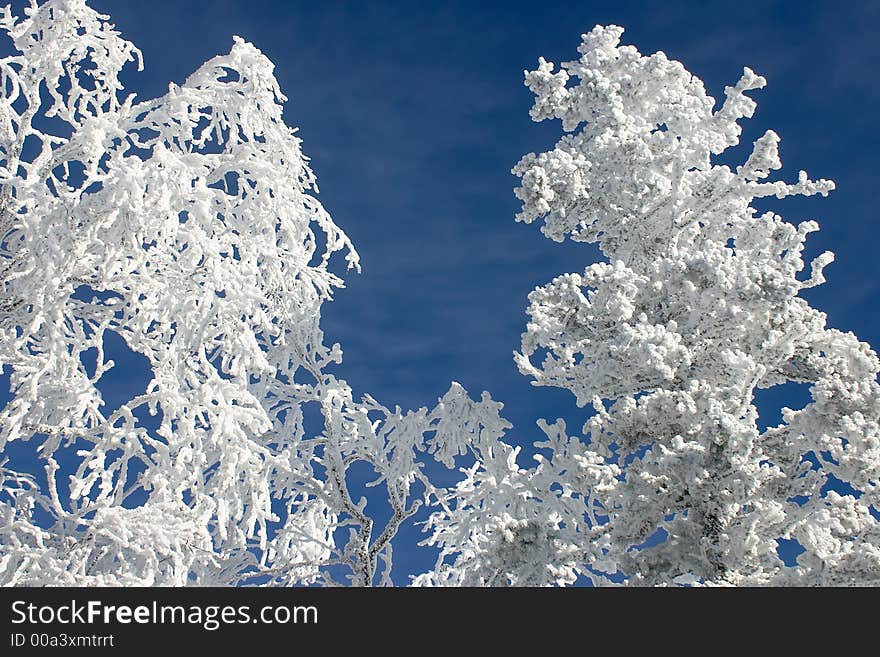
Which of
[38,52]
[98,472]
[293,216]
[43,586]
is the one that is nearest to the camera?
[43,586]

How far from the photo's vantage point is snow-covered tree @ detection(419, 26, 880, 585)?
1084 cm

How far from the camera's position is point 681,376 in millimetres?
11961

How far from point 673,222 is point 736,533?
4975 millimetres

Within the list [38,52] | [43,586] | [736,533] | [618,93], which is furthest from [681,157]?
[43,586]

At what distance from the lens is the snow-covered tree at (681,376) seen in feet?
35.6

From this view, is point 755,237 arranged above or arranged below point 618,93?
below

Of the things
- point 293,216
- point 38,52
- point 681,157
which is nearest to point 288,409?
point 293,216

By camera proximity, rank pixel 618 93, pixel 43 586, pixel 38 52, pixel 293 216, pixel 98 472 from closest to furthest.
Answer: pixel 43 586 → pixel 98 472 → pixel 38 52 → pixel 293 216 → pixel 618 93

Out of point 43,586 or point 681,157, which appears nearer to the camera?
point 43,586
